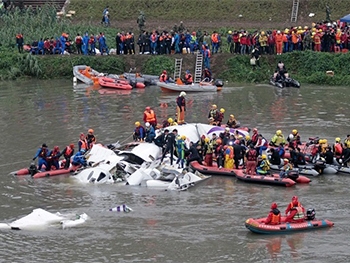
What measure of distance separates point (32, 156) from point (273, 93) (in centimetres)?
1578

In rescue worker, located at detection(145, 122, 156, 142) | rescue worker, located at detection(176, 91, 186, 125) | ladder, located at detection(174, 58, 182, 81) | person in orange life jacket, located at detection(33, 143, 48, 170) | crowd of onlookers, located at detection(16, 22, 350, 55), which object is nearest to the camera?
person in orange life jacket, located at detection(33, 143, 48, 170)

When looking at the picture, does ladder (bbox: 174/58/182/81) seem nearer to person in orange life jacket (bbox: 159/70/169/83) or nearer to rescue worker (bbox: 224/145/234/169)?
person in orange life jacket (bbox: 159/70/169/83)

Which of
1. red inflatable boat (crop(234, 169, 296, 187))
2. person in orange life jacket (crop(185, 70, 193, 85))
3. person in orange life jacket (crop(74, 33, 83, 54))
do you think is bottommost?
red inflatable boat (crop(234, 169, 296, 187))

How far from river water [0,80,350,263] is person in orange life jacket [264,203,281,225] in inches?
17.6

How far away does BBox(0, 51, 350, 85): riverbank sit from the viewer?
46.8 m

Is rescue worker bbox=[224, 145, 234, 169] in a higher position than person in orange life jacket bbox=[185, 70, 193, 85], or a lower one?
lower

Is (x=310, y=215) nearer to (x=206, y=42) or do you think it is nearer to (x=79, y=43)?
(x=206, y=42)

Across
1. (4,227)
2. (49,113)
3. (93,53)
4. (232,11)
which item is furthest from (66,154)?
(232,11)

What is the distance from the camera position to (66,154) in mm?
30172

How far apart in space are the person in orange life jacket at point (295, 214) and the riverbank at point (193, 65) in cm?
2310

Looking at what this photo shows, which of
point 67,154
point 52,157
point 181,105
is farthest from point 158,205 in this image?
point 181,105

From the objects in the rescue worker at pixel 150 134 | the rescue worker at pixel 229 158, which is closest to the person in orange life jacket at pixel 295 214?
the rescue worker at pixel 229 158

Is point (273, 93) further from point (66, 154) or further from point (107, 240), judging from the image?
point (107, 240)

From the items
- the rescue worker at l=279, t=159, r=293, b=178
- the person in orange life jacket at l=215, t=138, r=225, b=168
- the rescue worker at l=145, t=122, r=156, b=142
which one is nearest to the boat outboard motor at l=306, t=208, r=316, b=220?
the rescue worker at l=279, t=159, r=293, b=178
